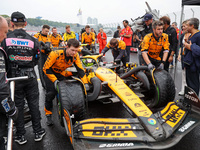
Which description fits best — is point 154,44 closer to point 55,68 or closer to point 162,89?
point 162,89

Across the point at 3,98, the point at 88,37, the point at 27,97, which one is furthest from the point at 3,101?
the point at 88,37

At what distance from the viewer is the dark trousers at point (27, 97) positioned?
2469mm

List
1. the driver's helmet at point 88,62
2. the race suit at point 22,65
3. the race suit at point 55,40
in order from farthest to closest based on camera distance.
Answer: the race suit at point 55,40 < the driver's helmet at point 88,62 < the race suit at point 22,65

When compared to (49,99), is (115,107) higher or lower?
lower

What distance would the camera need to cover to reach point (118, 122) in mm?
2170

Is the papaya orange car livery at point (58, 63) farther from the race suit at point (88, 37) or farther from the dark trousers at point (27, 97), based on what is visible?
the race suit at point (88, 37)

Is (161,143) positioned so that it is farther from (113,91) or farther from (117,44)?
(117,44)

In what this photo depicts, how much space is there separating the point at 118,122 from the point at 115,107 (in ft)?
Result: 5.33

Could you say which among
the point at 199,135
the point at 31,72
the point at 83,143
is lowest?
the point at 199,135

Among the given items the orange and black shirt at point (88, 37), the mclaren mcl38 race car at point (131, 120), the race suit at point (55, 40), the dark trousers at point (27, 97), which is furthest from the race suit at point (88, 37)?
the dark trousers at point (27, 97)

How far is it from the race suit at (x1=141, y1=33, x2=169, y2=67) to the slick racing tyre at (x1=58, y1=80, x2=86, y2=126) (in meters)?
1.91

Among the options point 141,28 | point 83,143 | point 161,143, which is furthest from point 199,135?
point 141,28

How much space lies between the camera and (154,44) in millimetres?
3666

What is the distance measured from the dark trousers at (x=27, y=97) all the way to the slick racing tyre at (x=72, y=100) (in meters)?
0.45
